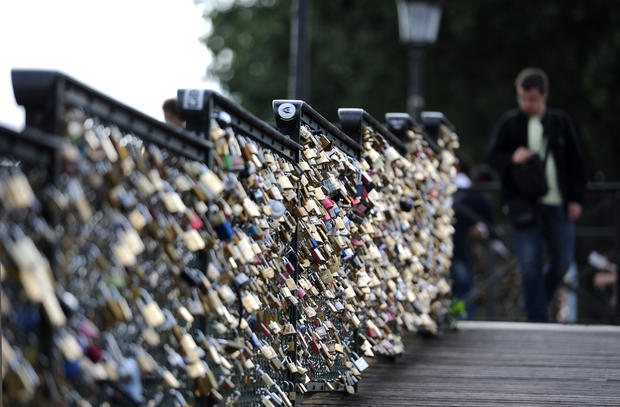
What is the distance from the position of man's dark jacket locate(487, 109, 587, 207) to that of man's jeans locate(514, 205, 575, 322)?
20cm

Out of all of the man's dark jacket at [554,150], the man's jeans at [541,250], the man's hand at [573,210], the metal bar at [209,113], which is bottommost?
the man's jeans at [541,250]

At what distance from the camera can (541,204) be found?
30.0 feet

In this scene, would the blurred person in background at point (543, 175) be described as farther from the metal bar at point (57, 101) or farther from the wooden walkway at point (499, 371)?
the metal bar at point (57, 101)

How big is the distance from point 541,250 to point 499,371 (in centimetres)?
304

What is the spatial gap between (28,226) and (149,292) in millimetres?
724

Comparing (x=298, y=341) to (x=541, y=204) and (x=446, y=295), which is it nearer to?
(x=446, y=295)

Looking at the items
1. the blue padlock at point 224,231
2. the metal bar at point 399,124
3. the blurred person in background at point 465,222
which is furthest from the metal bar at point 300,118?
the blurred person in background at point 465,222

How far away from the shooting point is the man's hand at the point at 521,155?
8955 mm

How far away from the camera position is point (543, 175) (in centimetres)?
897

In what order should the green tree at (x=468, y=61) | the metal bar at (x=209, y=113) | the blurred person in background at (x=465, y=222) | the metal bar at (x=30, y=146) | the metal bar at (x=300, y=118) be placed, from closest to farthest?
1. the metal bar at (x=30, y=146)
2. the metal bar at (x=209, y=113)
3. the metal bar at (x=300, y=118)
4. the blurred person in background at (x=465, y=222)
5. the green tree at (x=468, y=61)

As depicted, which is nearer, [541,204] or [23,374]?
[23,374]

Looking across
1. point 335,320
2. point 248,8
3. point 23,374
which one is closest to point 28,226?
point 23,374

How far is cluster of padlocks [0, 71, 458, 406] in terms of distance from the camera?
2.43 m

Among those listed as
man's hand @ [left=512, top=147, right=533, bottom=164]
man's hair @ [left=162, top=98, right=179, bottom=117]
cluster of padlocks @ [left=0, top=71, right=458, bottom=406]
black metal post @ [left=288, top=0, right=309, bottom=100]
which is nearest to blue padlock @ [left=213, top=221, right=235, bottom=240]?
cluster of padlocks @ [left=0, top=71, right=458, bottom=406]
